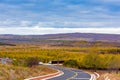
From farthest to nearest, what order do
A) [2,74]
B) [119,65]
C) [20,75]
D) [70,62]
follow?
[70,62] → [119,65] → [20,75] → [2,74]

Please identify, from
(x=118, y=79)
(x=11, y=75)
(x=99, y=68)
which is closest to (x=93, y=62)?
(x=99, y=68)

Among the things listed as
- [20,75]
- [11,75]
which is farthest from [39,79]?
[11,75]

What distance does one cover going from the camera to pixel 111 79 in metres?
40.8

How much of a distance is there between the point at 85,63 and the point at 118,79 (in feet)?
152

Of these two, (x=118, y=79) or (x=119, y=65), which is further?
(x=119, y=65)

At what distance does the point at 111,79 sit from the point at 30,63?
31849mm

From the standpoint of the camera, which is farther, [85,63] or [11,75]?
[85,63]

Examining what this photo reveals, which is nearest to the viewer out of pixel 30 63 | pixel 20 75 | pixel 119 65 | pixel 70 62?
pixel 20 75

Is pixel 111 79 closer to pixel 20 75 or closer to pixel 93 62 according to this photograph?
pixel 20 75

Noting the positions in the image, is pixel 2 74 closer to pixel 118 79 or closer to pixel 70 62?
pixel 118 79

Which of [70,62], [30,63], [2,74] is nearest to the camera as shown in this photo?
[2,74]

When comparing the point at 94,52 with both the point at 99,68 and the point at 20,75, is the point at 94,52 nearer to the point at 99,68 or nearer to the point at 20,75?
the point at 99,68

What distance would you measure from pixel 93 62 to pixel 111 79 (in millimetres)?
44679

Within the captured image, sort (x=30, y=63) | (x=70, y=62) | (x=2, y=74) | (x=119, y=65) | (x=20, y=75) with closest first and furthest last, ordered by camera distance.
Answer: (x=2, y=74)
(x=20, y=75)
(x=30, y=63)
(x=119, y=65)
(x=70, y=62)
